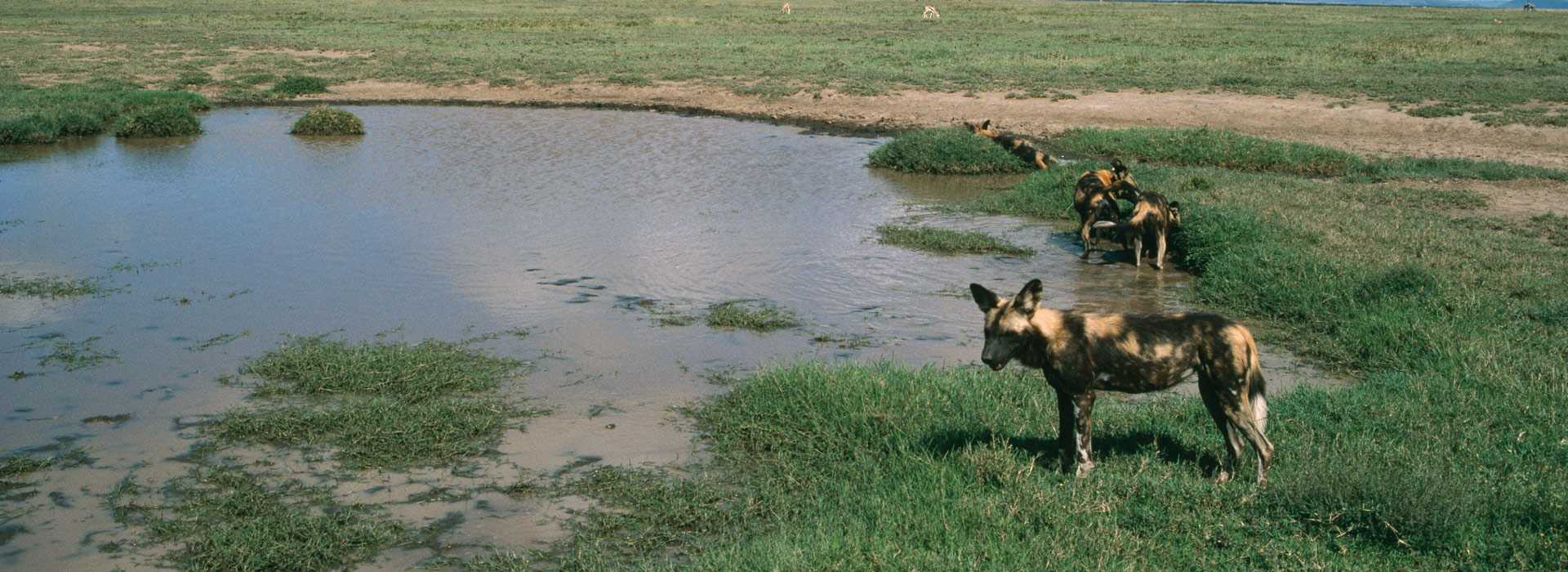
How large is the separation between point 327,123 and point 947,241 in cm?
1506

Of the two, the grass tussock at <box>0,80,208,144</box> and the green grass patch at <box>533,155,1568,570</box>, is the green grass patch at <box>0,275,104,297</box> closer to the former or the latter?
the green grass patch at <box>533,155,1568,570</box>

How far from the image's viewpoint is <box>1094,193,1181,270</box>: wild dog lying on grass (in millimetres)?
13078

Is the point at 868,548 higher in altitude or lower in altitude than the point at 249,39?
lower

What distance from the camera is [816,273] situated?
42.8 ft

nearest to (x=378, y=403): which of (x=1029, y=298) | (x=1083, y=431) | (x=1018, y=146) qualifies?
(x=1029, y=298)

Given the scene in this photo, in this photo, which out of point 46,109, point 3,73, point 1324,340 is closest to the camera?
point 1324,340

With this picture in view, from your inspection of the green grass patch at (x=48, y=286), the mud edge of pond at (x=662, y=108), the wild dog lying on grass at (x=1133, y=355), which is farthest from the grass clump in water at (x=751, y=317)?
the mud edge of pond at (x=662, y=108)

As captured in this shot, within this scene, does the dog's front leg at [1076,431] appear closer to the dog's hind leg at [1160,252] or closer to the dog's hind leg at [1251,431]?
the dog's hind leg at [1251,431]

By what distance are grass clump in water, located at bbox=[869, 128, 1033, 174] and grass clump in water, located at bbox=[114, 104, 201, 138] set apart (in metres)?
14.2

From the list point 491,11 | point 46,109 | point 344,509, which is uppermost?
point 491,11

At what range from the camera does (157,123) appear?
2378 centimetres

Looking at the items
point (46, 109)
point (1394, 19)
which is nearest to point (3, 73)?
point (46, 109)

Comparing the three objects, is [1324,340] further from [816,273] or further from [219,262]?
[219,262]

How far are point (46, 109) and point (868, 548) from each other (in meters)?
25.2
